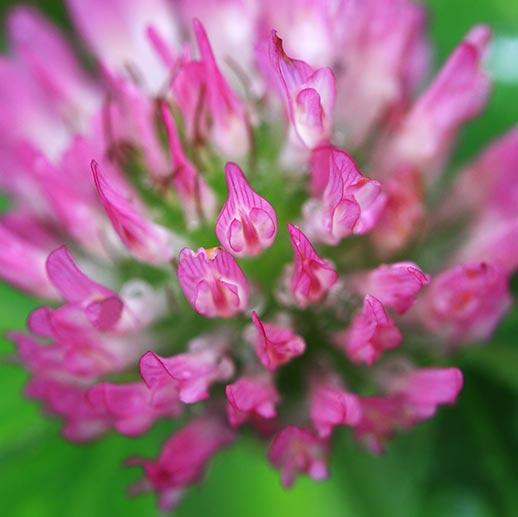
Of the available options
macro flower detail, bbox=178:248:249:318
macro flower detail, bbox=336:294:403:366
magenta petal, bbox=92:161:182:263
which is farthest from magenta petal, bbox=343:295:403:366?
magenta petal, bbox=92:161:182:263

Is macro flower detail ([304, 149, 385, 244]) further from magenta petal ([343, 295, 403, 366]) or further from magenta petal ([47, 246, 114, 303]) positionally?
magenta petal ([47, 246, 114, 303])

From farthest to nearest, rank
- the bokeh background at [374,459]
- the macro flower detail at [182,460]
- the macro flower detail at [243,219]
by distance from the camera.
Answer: the bokeh background at [374,459]
the macro flower detail at [182,460]
the macro flower detail at [243,219]

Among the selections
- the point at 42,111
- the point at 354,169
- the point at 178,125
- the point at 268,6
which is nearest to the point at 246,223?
the point at 354,169

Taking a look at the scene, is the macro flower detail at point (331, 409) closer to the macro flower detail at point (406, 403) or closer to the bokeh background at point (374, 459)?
the macro flower detail at point (406, 403)

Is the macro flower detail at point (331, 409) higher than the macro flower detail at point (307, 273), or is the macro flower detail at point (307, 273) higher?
the macro flower detail at point (307, 273)

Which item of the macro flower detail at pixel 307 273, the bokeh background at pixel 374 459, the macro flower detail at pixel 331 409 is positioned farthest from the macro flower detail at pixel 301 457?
the bokeh background at pixel 374 459
